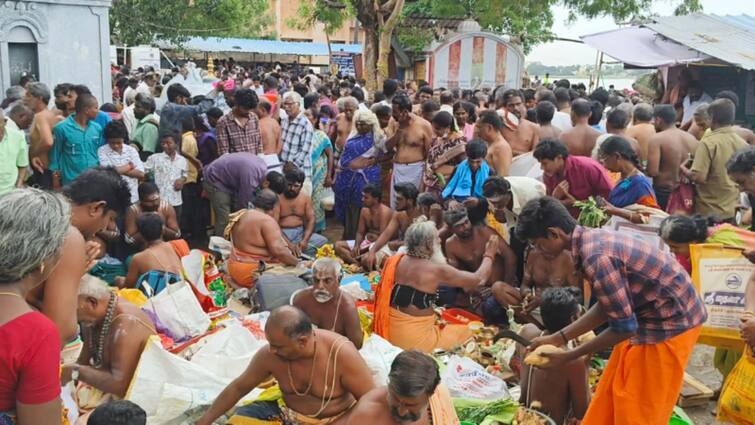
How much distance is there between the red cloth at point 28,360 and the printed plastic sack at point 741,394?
319 cm

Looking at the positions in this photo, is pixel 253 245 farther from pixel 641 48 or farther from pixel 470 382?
pixel 641 48

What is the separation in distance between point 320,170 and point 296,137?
539mm

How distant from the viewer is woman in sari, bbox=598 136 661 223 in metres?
5.36

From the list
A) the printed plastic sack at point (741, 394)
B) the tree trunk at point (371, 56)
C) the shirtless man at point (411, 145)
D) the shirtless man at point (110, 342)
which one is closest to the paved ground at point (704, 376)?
the printed plastic sack at point (741, 394)

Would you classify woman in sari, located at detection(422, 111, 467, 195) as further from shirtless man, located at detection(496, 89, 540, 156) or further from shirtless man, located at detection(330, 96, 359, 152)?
shirtless man, located at detection(330, 96, 359, 152)

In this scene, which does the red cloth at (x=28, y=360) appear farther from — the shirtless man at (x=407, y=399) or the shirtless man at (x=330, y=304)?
the shirtless man at (x=330, y=304)

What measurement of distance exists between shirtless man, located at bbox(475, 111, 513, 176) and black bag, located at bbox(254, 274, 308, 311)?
2302mm

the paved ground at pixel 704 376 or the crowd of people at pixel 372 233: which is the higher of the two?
the crowd of people at pixel 372 233

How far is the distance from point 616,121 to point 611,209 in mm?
2128

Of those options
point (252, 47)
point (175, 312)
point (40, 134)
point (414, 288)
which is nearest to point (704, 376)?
point (414, 288)

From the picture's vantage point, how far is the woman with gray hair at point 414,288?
5.05 meters

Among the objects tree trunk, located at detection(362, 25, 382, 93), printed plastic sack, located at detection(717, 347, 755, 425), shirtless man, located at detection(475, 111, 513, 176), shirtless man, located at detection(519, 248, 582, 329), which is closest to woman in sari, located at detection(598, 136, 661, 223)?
shirtless man, located at detection(519, 248, 582, 329)

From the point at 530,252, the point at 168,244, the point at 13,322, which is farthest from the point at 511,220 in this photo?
the point at 13,322

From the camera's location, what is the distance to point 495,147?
6871mm
